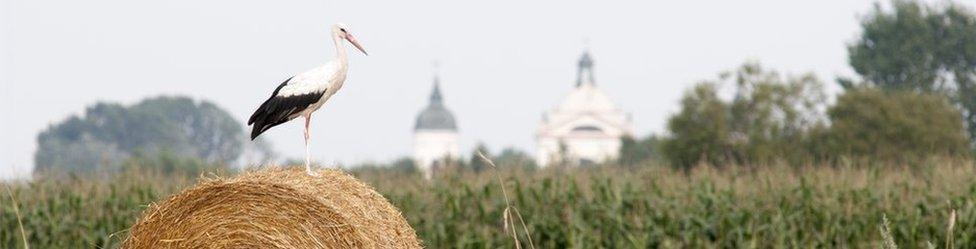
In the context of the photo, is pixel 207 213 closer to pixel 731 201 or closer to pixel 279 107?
pixel 279 107

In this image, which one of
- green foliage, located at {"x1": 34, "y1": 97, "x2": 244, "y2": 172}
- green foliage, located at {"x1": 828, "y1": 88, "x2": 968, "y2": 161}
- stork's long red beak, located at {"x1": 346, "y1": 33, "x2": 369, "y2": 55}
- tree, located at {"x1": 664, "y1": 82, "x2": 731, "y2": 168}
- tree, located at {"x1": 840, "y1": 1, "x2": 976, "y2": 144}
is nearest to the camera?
stork's long red beak, located at {"x1": 346, "y1": 33, "x2": 369, "y2": 55}

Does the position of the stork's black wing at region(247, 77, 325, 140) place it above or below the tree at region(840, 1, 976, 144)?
below

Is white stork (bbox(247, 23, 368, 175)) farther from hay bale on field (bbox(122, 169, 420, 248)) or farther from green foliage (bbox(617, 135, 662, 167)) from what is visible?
green foliage (bbox(617, 135, 662, 167))

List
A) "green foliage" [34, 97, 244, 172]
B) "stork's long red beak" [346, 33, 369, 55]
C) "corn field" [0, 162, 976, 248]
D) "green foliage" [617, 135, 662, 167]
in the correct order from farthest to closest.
→ "green foliage" [34, 97, 244, 172]
"green foliage" [617, 135, 662, 167]
"corn field" [0, 162, 976, 248]
"stork's long red beak" [346, 33, 369, 55]

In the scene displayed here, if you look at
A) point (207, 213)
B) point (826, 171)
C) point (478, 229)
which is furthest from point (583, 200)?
point (207, 213)

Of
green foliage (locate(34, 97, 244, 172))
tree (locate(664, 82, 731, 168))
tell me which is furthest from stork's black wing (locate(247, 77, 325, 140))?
green foliage (locate(34, 97, 244, 172))

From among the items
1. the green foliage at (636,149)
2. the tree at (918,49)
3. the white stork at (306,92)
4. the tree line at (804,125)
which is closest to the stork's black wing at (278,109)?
the white stork at (306,92)

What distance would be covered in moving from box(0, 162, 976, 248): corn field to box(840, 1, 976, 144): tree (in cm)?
7941

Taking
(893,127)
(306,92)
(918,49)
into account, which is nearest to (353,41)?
(306,92)

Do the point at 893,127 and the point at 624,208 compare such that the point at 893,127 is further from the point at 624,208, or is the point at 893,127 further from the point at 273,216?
the point at 273,216

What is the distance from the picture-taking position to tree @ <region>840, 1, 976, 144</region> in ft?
331

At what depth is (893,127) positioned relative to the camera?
7500 centimetres

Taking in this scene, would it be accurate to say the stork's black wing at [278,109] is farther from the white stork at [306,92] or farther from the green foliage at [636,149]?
the green foliage at [636,149]

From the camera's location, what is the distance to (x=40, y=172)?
2283 cm
